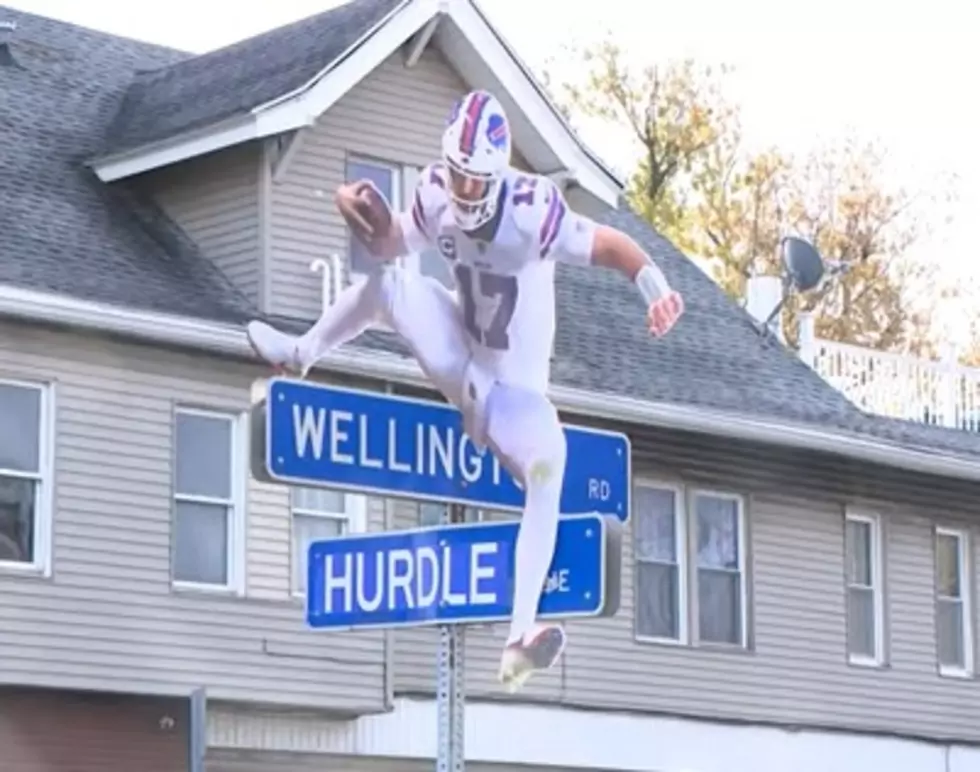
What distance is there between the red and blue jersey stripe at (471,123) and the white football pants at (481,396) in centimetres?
56

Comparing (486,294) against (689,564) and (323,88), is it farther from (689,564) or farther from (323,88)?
(689,564)

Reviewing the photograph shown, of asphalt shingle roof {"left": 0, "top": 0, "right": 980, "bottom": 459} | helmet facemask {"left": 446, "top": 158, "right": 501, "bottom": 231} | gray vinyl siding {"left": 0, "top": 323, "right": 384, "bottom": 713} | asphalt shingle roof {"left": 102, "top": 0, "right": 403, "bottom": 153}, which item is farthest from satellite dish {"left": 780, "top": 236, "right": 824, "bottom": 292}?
helmet facemask {"left": 446, "top": 158, "right": 501, "bottom": 231}

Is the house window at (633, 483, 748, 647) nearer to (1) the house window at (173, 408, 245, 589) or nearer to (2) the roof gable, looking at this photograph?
(2) the roof gable

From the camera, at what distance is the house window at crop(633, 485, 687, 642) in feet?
82.7

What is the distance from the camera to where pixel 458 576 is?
10102 millimetres

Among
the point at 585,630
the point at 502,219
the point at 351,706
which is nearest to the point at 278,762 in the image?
the point at 351,706

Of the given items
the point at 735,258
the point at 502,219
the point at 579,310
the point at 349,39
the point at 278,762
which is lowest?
the point at 278,762

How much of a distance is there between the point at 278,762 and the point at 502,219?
11.8 metres

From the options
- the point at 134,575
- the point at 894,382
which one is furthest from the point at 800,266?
the point at 134,575

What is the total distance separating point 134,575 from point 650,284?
10346 mm

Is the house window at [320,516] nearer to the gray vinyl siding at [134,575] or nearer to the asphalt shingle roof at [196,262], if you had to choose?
the gray vinyl siding at [134,575]

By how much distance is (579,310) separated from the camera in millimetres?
25297

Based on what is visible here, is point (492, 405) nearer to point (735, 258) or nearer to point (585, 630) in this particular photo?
point (585, 630)

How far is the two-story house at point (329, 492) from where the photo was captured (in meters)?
20.6
